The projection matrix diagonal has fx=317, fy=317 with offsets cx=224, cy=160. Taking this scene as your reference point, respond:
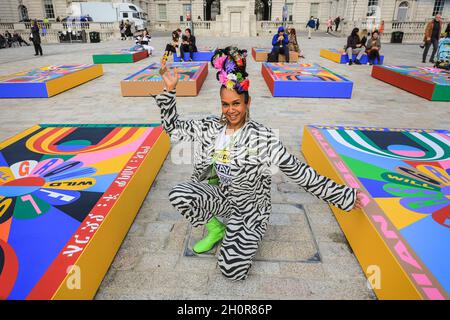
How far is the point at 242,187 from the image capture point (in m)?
2.28

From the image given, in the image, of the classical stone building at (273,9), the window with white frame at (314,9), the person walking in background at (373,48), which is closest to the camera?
the person walking in background at (373,48)

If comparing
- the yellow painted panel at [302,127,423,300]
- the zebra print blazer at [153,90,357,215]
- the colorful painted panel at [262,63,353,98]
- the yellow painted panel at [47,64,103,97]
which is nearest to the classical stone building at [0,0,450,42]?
the yellow painted panel at [47,64,103,97]

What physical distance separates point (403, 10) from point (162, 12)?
29.1 m

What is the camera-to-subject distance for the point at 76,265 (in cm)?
195

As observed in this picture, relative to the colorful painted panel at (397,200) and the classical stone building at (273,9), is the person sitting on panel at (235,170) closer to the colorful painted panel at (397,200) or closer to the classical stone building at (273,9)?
the colorful painted panel at (397,200)

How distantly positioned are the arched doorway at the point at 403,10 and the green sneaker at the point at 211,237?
41.5 m

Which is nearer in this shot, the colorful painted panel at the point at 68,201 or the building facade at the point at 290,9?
the colorful painted panel at the point at 68,201

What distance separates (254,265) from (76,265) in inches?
48.0

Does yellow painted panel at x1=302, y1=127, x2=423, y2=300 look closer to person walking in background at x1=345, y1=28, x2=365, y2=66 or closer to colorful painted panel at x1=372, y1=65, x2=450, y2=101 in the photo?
colorful painted panel at x1=372, y1=65, x2=450, y2=101

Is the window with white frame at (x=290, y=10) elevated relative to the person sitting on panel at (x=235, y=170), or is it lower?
elevated

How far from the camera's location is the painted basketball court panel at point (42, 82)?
766 cm

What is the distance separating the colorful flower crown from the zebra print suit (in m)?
0.31

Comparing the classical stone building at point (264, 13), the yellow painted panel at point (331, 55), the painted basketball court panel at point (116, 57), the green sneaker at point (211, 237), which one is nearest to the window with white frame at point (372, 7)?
the classical stone building at point (264, 13)

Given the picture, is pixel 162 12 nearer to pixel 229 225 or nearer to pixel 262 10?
pixel 262 10
